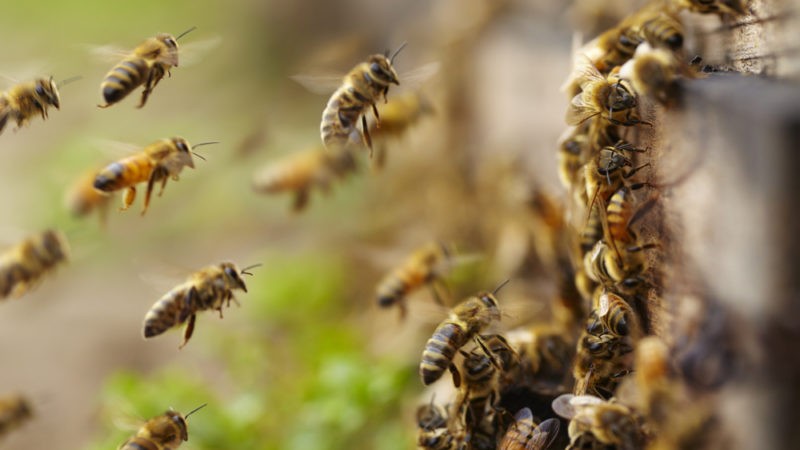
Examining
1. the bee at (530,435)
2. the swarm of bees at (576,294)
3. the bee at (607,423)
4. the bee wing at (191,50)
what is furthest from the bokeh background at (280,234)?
the bee at (607,423)

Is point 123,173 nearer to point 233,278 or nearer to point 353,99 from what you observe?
point 233,278

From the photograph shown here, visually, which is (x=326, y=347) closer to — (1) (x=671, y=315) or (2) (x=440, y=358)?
(2) (x=440, y=358)

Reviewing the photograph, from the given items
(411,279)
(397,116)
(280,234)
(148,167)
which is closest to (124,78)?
(148,167)

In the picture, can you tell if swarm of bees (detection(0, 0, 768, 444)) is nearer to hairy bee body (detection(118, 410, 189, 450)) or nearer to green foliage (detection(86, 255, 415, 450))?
hairy bee body (detection(118, 410, 189, 450))

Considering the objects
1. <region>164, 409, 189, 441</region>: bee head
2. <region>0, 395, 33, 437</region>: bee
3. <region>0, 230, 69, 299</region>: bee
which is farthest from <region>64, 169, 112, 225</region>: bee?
<region>164, 409, 189, 441</region>: bee head

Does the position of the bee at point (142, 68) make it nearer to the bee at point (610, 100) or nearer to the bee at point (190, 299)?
the bee at point (190, 299)

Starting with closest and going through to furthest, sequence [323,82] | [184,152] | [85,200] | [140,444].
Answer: [140,444]
[184,152]
[323,82]
[85,200]
